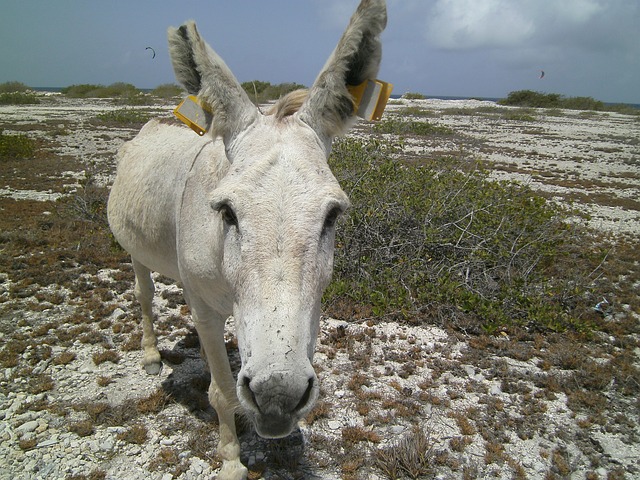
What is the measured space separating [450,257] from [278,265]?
5.75 metres

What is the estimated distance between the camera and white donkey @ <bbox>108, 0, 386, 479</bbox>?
1.59 m

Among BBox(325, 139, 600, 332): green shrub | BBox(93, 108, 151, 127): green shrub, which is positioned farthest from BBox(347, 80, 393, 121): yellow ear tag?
BBox(93, 108, 151, 127): green shrub

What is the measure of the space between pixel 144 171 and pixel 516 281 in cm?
592

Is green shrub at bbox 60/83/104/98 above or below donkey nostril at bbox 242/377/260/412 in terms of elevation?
above

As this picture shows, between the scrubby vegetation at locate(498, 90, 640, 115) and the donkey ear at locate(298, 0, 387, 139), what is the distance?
234 feet

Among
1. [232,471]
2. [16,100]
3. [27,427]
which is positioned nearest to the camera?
[232,471]

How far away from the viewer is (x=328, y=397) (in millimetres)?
4059

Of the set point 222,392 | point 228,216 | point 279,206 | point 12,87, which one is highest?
point 12,87

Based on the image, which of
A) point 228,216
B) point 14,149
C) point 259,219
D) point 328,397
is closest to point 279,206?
point 259,219

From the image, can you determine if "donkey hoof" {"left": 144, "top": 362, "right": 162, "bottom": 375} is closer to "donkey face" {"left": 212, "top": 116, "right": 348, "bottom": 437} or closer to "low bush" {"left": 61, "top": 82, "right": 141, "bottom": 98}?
"donkey face" {"left": 212, "top": 116, "right": 348, "bottom": 437}

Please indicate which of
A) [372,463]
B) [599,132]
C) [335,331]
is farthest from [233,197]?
[599,132]

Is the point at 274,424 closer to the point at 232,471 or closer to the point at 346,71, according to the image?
the point at 232,471

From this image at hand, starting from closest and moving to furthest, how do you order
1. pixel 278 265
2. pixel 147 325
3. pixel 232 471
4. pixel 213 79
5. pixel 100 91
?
pixel 278 265
pixel 213 79
pixel 232 471
pixel 147 325
pixel 100 91

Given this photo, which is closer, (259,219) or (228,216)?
(259,219)
